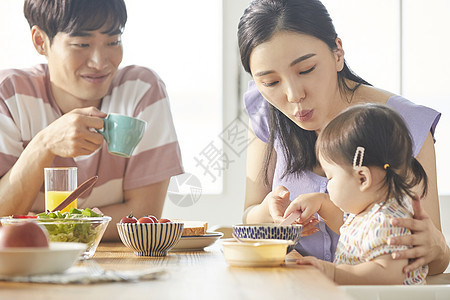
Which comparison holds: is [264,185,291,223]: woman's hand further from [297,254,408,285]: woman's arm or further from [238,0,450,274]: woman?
[297,254,408,285]: woman's arm

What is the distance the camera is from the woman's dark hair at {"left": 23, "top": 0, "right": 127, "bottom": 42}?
189 cm

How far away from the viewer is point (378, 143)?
1.27 meters

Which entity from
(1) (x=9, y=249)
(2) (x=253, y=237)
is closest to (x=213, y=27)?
(2) (x=253, y=237)

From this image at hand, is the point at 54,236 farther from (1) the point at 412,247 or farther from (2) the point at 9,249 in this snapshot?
(1) the point at 412,247

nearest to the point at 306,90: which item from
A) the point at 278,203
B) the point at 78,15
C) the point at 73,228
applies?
the point at 278,203

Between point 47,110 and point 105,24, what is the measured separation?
1.24 feet

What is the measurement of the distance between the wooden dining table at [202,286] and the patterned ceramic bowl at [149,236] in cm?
12

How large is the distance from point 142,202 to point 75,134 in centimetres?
42

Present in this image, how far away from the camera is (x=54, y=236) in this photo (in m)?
1.14

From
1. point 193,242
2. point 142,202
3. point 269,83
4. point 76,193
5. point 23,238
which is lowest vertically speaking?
point 142,202

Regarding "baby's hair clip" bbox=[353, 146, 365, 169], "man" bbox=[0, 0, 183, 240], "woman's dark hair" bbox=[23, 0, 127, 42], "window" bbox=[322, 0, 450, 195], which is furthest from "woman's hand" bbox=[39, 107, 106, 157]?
"window" bbox=[322, 0, 450, 195]

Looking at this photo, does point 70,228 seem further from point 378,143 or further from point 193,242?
point 378,143

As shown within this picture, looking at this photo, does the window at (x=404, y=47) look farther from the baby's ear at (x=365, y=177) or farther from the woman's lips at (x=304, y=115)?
the baby's ear at (x=365, y=177)

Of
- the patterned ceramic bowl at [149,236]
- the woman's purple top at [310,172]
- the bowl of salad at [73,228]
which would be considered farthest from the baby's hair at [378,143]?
the bowl of salad at [73,228]
